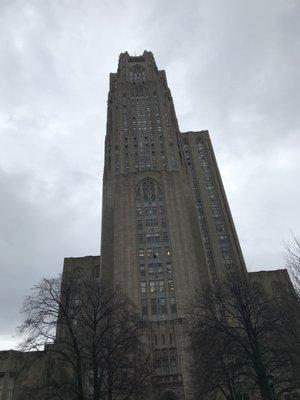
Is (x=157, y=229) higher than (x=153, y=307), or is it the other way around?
(x=157, y=229)

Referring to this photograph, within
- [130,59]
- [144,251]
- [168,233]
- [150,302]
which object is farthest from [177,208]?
[130,59]

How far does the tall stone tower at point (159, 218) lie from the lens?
→ 7156 cm

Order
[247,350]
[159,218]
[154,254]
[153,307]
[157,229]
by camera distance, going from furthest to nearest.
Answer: [159,218]
[157,229]
[154,254]
[153,307]
[247,350]

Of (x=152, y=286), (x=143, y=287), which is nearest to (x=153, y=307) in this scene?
(x=152, y=286)

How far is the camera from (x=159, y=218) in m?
91.0

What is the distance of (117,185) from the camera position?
98.3 meters

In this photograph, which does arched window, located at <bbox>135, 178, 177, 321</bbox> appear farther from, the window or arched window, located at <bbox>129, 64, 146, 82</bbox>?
arched window, located at <bbox>129, 64, 146, 82</bbox>

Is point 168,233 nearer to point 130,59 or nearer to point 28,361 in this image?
point 28,361

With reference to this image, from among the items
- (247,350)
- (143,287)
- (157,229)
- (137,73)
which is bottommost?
(247,350)

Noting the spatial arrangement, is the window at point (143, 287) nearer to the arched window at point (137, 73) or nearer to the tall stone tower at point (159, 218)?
the tall stone tower at point (159, 218)

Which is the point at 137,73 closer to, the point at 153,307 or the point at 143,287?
the point at 143,287

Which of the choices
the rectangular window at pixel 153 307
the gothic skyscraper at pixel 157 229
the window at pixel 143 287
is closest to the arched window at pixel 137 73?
the gothic skyscraper at pixel 157 229

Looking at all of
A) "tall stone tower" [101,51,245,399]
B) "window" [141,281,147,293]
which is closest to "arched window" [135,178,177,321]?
"window" [141,281,147,293]

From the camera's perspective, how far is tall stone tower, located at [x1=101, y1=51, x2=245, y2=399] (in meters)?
71.6
